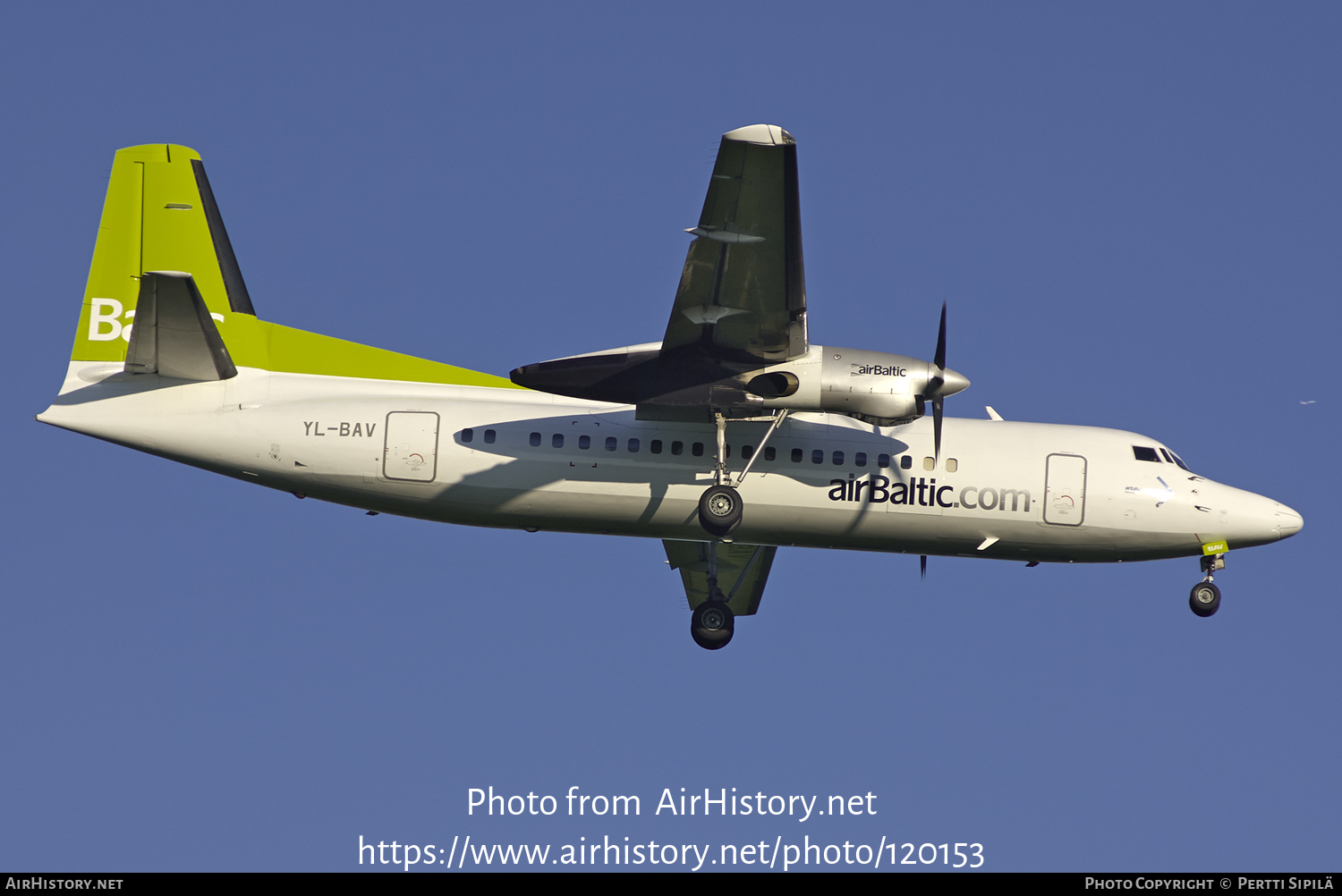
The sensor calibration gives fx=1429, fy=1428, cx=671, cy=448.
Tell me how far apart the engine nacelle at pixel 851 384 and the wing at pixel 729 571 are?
5174 mm

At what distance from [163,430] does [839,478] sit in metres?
8.97

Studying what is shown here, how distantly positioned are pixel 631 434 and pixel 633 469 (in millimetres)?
486

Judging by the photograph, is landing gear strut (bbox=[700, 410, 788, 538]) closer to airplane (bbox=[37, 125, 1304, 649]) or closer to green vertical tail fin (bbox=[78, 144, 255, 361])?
airplane (bbox=[37, 125, 1304, 649])

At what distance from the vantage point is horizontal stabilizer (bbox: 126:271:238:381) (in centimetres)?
1783

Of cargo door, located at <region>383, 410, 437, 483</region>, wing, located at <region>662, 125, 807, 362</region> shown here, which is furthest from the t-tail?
wing, located at <region>662, 125, 807, 362</region>

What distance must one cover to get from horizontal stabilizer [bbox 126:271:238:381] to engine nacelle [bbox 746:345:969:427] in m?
7.07

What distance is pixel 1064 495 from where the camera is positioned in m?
19.6

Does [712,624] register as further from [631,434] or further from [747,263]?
[747,263]

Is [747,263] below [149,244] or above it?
below

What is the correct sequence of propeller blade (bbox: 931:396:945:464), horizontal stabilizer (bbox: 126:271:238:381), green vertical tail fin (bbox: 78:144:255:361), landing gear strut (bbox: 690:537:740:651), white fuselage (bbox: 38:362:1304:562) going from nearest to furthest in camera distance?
horizontal stabilizer (bbox: 126:271:238:381)
propeller blade (bbox: 931:396:945:464)
white fuselage (bbox: 38:362:1304:562)
green vertical tail fin (bbox: 78:144:255:361)
landing gear strut (bbox: 690:537:740:651)

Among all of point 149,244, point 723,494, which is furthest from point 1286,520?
point 149,244
